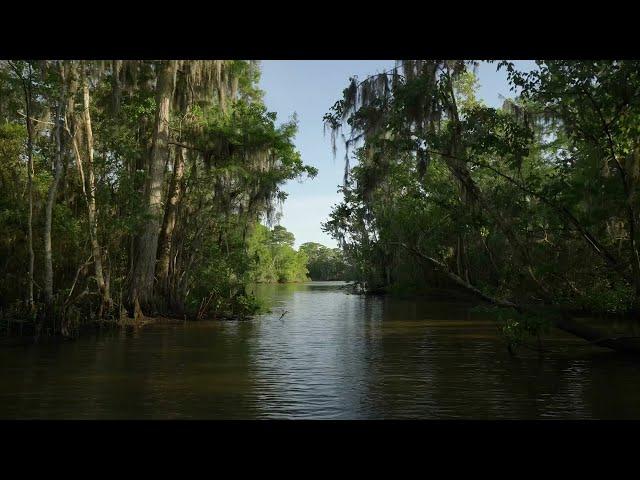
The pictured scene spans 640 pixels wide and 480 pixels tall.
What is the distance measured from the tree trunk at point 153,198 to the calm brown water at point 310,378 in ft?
8.78

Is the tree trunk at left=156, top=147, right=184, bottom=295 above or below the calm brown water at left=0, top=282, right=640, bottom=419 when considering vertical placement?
above

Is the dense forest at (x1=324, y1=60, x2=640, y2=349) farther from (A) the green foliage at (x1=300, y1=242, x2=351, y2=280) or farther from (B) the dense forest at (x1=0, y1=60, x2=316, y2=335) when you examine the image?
(A) the green foliage at (x1=300, y1=242, x2=351, y2=280)

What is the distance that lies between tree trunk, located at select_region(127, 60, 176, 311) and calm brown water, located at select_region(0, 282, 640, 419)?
268 cm

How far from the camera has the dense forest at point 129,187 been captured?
579 inches

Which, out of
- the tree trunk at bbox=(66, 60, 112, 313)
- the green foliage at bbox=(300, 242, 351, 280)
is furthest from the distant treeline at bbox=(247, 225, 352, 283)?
the tree trunk at bbox=(66, 60, 112, 313)

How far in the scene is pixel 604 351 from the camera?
1176 centimetres

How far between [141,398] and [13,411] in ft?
4.70

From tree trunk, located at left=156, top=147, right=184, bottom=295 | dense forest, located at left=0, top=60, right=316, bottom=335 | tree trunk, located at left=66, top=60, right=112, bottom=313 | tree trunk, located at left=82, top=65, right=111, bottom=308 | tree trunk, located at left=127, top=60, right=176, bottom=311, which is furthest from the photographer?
tree trunk, located at left=156, top=147, right=184, bottom=295

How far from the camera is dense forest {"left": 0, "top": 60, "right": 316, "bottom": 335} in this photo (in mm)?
14719

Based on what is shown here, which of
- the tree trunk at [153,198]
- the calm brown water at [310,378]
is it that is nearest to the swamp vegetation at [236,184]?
the tree trunk at [153,198]

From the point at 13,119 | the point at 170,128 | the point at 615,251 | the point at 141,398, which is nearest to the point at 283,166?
the point at 170,128

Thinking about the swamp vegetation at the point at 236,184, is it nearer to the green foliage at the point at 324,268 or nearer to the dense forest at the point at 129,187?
the dense forest at the point at 129,187
